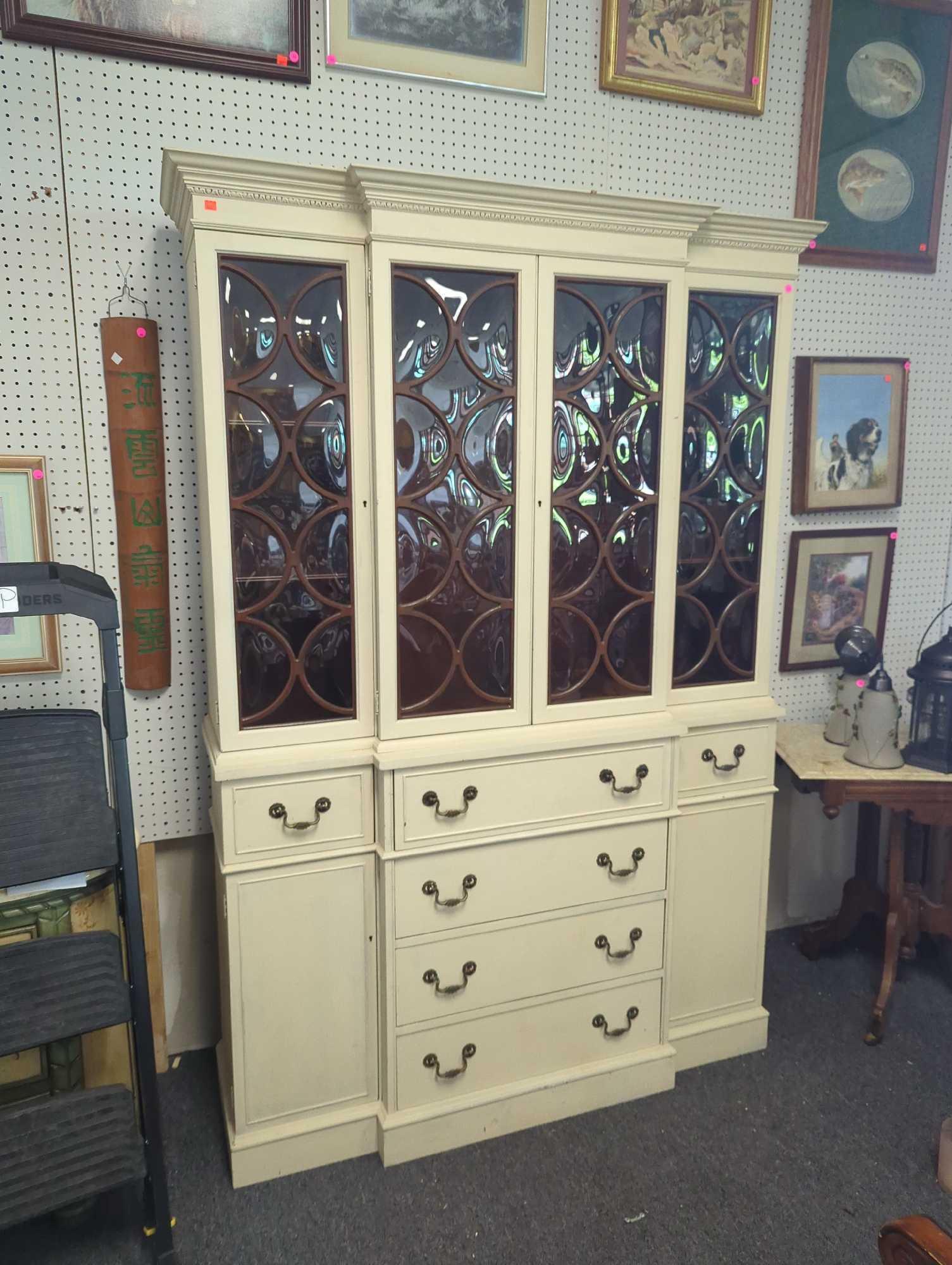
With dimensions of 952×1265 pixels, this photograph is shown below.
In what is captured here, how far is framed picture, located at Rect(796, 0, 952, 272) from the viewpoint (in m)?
2.71

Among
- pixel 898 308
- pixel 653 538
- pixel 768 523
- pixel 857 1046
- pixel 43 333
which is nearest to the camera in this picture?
pixel 43 333

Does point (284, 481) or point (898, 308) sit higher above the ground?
point (898, 308)

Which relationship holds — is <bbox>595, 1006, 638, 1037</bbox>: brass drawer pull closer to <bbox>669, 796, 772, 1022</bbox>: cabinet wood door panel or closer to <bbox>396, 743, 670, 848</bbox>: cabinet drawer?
<bbox>669, 796, 772, 1022</bbox>: cabinet wood door panel

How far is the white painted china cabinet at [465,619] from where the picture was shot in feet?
6.40

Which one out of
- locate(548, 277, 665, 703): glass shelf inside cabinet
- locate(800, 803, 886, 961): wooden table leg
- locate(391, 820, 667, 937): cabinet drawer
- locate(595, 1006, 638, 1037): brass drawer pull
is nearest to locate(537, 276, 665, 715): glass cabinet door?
locate(548, 277, 665, 703): glass shelf inside cabinet

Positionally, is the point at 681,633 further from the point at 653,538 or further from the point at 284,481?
the point at 284,481

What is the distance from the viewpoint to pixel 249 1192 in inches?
83.6

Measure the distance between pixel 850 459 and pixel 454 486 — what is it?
1.59 meters

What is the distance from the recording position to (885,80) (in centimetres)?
278

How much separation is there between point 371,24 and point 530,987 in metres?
2.51

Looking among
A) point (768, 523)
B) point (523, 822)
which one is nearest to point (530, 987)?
point (523, 822)

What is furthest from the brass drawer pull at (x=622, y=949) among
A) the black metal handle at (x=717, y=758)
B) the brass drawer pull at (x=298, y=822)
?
the brass drawer pull at (x=298, y=822)

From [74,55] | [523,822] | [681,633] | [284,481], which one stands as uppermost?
[74,55]

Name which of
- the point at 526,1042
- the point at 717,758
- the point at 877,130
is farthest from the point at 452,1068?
the point at 877,130
